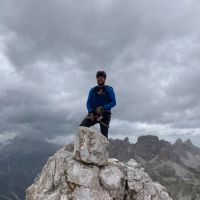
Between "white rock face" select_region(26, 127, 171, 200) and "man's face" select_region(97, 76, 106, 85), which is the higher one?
"man's face" select_region(97, 76, 106, 85)

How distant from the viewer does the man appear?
26797 mm

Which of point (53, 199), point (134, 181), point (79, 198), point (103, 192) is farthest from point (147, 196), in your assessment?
point (53, 199)

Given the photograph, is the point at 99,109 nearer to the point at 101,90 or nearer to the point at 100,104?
the point at 100,104

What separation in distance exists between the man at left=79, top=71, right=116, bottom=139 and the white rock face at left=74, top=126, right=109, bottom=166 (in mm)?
1449

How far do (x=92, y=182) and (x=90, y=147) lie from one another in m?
2.49

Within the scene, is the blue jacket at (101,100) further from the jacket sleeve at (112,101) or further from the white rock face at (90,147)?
the white rock face at (90,147)

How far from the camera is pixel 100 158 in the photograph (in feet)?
83.5

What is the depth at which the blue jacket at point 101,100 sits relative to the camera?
88.0 ft

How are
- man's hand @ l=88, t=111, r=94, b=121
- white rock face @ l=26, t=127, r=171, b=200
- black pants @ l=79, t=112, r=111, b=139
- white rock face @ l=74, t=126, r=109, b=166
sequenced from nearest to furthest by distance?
white rock face @ l=26, t=127, r=171, b=200 < white rock face @ l=74, t=126, r=109, b=166 < man's hand @ l=88, t=111, r=94, b=121 < black pants @ l=79, t=112, r=111, b=139

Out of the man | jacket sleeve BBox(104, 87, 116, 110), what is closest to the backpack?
the man

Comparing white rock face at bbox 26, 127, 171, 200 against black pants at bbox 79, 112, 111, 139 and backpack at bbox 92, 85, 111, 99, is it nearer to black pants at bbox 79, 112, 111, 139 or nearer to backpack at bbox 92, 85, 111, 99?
black pants at bbox 79, 112, 111, 139

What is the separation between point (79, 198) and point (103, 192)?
173 cm

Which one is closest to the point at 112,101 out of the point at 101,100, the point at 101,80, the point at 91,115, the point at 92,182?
the point at 101,100

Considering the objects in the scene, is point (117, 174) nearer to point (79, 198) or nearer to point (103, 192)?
point (103, 192)
